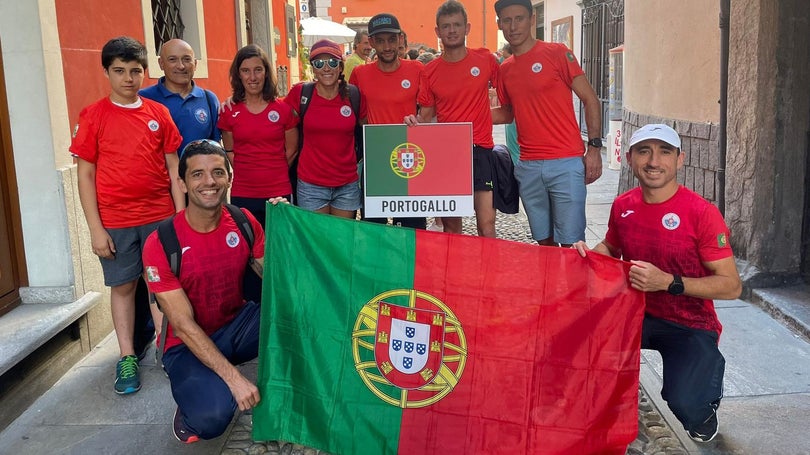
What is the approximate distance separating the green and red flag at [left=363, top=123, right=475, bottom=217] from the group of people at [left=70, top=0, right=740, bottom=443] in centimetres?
17

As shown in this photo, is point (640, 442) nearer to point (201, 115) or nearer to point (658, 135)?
point (658, 135)

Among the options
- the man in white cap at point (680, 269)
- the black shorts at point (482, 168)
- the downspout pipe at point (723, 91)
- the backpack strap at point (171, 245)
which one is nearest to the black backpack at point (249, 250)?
the backpack strap at point (171, 245)

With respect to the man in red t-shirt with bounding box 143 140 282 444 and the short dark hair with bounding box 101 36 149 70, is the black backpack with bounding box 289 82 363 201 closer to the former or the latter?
the short dark hair with bounding box 101 36 149 70

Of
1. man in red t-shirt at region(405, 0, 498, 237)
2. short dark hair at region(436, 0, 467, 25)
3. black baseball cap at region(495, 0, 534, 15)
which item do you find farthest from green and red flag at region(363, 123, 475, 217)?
black baseball cap at region(495, 0, 534, 15)

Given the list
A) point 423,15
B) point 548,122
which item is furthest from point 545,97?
point 423,15

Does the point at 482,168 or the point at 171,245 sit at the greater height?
the point at 482,168

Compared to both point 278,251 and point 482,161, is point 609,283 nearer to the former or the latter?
point 278,251

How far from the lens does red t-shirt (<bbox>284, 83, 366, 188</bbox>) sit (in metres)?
4.96

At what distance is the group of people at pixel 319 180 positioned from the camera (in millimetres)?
3414

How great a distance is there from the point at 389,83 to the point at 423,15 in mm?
34323

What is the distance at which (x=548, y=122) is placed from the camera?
4.81 meters

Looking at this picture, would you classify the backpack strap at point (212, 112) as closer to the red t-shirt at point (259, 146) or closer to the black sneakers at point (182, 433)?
the red t-shirt at point (259, 146)

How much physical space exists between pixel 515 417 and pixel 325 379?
32.8 inches

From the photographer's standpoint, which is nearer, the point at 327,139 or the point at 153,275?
the point at 153,275
